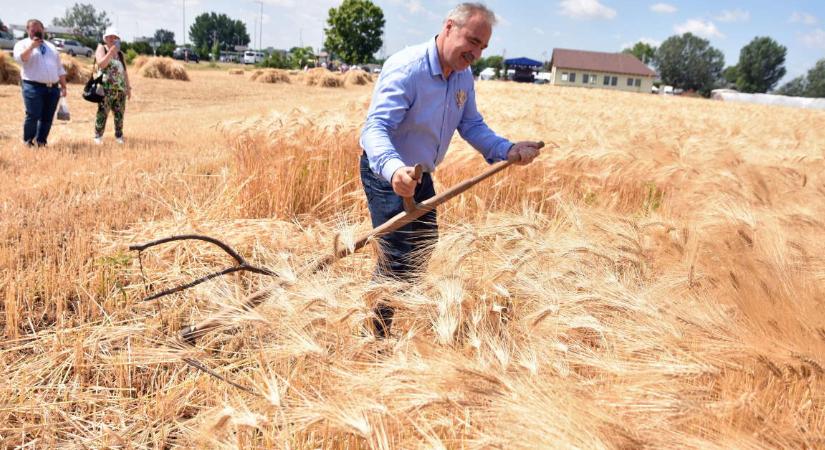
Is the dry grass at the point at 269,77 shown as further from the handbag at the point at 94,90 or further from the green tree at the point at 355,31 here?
the green tree at the point at 355,31

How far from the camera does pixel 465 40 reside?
2.06 m

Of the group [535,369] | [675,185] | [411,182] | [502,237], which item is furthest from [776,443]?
[675,185]

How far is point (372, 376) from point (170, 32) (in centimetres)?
14072

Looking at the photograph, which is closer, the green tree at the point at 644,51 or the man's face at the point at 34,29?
the man's face at the point at 34,29

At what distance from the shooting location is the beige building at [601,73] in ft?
229

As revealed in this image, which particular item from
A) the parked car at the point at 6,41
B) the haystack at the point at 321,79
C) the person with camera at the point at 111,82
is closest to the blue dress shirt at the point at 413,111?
the person with camera at the point at 111,82

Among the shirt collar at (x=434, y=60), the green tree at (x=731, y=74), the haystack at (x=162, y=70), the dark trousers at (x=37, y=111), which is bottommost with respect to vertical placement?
the dark trousers at (x=37, y=111)

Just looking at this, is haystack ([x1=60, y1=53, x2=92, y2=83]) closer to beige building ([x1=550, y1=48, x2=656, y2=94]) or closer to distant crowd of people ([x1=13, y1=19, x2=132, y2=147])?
distant crowd of people ([x1=13, y1=19, x2=132, y2=147])

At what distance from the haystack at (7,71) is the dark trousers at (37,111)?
478 inches

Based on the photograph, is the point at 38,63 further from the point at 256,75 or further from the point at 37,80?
the point at 256,75

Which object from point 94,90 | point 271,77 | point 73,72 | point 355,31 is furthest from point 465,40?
point 355,31

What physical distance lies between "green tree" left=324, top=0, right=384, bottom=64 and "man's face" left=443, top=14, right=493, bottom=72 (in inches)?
2833

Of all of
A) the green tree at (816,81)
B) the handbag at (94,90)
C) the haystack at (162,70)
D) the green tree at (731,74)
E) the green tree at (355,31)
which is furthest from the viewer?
the green tree at (731,74)

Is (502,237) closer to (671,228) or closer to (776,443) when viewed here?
(671,228)
